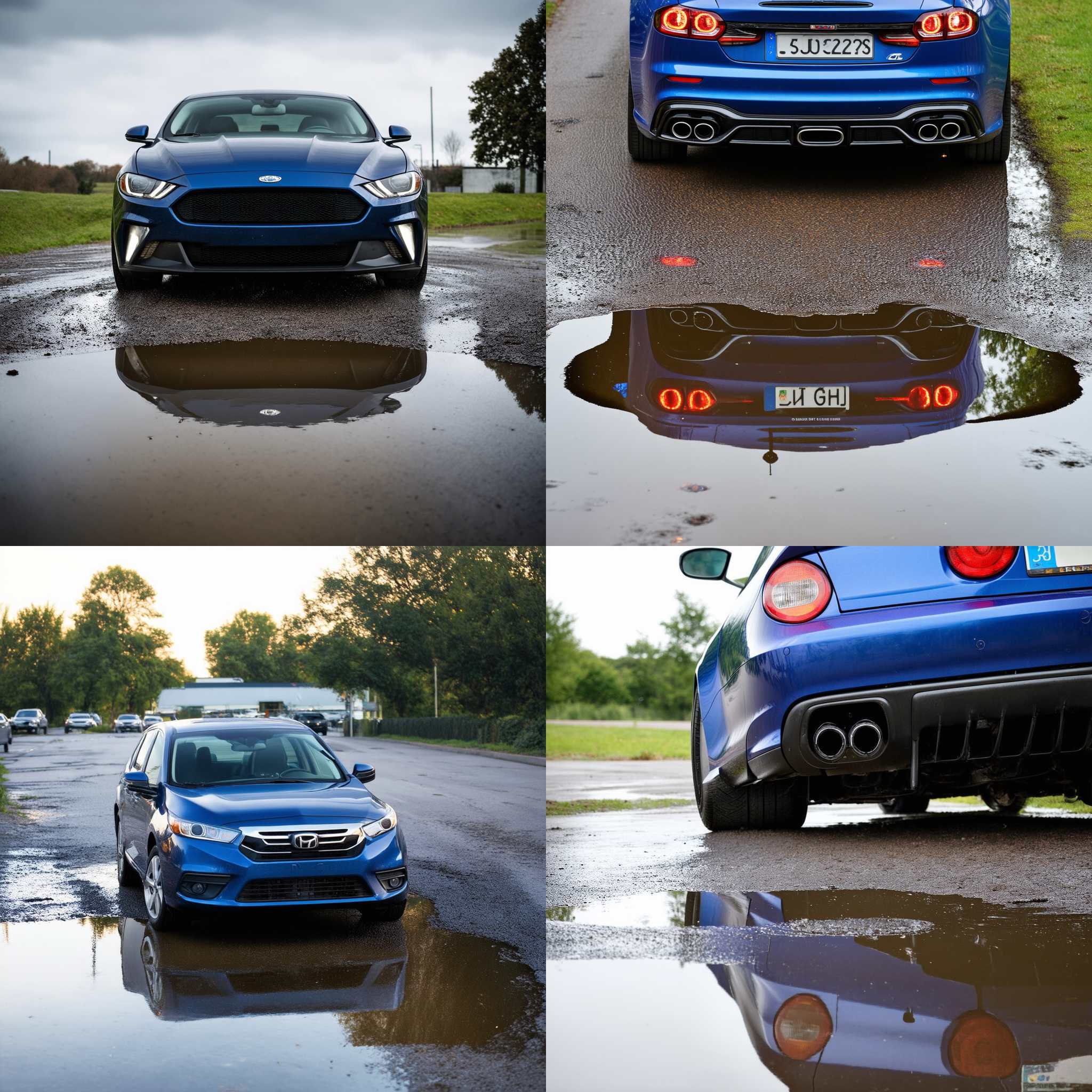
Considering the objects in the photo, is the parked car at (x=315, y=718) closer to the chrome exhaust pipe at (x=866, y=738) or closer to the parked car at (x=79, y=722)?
the parked car at (x=79, y=722)

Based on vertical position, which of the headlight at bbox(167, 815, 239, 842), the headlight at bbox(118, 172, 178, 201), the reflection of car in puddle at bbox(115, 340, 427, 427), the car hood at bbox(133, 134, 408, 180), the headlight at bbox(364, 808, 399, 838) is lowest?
the headlight at bbox(364, 808, 399, 838)

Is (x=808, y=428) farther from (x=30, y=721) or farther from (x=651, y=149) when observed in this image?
(x=30, y=721)

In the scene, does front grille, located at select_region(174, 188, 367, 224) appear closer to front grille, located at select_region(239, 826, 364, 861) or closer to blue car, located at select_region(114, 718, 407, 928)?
blue car, located at select_region(114, 718, 407, 928)

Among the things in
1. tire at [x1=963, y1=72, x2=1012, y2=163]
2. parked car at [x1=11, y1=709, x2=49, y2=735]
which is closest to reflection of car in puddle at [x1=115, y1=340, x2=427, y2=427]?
tire at [x1=963, y1=72, x2=1012, y2=163]

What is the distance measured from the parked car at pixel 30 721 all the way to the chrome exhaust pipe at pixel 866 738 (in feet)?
47.1

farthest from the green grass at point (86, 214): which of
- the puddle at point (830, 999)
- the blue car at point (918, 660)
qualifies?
the puddle at point (830, 999)

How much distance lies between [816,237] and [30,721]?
14470 millimetres

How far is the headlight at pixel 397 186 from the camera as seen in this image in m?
7.68

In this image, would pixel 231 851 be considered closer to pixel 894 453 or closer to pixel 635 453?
pixel 635 453

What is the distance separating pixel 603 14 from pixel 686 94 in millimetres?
8364

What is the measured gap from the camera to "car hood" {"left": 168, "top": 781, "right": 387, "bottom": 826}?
5.88m

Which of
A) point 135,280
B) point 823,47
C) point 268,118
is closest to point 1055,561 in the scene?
point 823,47

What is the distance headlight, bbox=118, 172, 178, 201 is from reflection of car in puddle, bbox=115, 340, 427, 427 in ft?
3.26

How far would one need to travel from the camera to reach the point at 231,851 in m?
5.75
